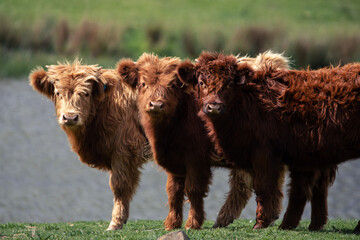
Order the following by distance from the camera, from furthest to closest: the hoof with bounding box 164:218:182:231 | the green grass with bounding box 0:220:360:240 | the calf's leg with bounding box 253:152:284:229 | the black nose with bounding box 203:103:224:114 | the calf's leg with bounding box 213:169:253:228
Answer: the calf's leg with bounding box 213:169:253:228, the hoof with bounding box 164:218:182:231, the calf's leg with bounding box 253:152:284:229, the black nose with bounding box 203:103:224:114, the green grass with bounding box 0:220:360:240

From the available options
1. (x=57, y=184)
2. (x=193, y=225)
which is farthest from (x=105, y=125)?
(x=57, y=184)

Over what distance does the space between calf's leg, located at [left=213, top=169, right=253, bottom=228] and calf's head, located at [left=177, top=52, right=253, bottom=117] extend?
1715mm

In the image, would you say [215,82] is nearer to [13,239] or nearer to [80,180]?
[13,239]

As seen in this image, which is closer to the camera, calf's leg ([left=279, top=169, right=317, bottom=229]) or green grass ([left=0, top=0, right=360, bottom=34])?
calf's leg ([left=279, top=169, right=317, bottom=229])

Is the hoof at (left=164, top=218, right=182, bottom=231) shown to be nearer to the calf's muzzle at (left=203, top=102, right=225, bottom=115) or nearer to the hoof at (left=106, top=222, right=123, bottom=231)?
the hoof at (left=106, top=222, right=123, bottom=231)

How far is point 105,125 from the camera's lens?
9766 millimetres

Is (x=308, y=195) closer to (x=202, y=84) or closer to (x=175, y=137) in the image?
(x=175, y=137)

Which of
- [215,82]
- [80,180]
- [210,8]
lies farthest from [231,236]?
[210,8]

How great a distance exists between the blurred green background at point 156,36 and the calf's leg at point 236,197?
17.3 m

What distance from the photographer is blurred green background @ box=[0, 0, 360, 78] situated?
28.1m

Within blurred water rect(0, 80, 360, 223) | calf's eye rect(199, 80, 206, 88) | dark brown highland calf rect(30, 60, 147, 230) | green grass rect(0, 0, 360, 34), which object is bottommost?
blurred water rect(0, 80, 360, 223)

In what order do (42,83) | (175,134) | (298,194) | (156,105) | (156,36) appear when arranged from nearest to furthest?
(156,105) < (298,194) < (175,134) < (42,83) < (156,36)

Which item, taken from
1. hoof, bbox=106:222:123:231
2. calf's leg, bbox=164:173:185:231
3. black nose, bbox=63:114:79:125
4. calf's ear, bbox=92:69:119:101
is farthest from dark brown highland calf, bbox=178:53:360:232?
hoof, bbox=106:222:123:231

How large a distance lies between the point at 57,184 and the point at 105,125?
31.0ft
